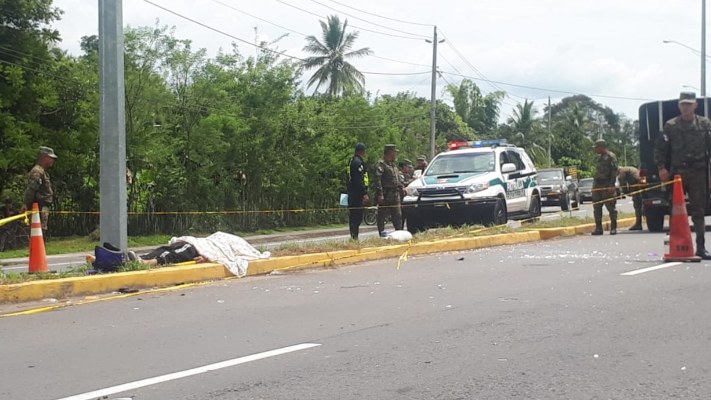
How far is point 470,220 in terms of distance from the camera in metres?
15.8

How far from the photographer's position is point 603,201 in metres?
15.7

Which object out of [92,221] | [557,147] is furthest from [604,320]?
[557,147]

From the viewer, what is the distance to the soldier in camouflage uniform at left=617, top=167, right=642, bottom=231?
17.2m

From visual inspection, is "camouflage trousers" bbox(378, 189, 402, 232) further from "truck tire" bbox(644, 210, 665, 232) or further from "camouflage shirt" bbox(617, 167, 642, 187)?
"camouflage shirt" bbox(617, 167, 642, 187)

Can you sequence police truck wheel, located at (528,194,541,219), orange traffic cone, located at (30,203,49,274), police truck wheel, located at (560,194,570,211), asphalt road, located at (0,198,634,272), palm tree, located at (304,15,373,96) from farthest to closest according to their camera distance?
palm tree, located at (304,15,373,96) < police truck wheel, located at (560,194,570,211) < police truck wheel, located at (528,194,541,219) < asphalt road, located at (0,198,634,272) < orange traffic cone, located at (30,203,49,274)

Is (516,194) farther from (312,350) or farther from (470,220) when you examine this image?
(312,350)

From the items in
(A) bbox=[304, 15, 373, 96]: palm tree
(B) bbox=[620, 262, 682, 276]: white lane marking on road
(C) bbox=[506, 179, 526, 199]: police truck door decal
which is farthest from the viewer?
(A) bbox=[304, 15, 373, 96]: palm tree

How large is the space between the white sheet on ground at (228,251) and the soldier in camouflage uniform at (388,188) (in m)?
3.60

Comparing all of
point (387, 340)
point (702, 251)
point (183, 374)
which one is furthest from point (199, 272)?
point (702, 251)

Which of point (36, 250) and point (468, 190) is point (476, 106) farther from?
point (36, 250)

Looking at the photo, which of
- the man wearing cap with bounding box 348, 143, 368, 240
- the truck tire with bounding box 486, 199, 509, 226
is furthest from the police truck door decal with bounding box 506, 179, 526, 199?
the man wearing cap with bounding box 348, 143, 368, 240

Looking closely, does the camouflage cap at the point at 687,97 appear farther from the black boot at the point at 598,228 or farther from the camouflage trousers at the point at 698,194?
the black boot at the point at 598,228

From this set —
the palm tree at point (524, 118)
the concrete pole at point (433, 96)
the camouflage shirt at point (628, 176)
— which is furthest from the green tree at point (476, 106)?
the camouflage shirt at point (628, 176)

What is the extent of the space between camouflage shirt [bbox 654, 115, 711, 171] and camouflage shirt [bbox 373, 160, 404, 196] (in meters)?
5.15
